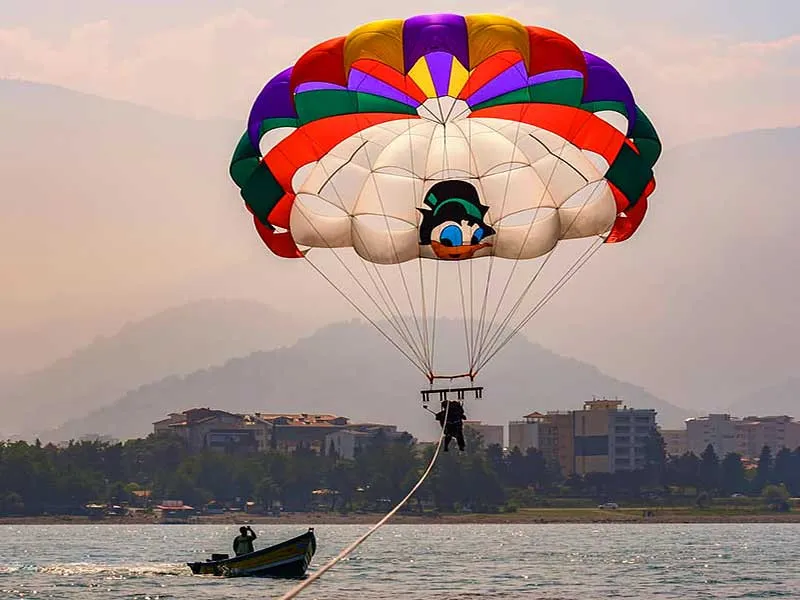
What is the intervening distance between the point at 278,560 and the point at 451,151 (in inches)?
786

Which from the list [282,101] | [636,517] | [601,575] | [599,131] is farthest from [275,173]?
[636,517]

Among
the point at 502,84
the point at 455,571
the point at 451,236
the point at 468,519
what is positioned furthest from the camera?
the point at 468,519

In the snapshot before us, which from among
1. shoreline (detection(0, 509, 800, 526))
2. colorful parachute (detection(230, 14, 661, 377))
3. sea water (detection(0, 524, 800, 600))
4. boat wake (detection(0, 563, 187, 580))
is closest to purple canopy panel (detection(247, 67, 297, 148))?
colorful parachute (detection(230, 14, 661, 377))

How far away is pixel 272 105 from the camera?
3703cm

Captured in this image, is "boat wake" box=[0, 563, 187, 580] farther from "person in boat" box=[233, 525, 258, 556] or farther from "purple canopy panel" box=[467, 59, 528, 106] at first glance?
"purple canopy panel" box=[467, 59, 528, 106]

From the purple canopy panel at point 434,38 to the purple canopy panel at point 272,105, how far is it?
3.34m

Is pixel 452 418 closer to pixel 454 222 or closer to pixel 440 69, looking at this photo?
pixel 454 222

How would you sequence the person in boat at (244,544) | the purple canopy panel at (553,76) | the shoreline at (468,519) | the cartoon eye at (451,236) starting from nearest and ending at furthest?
the purple canopy panel at (553,76) → the cartoon eye at (451,236) → the person in boat at (244,544) → the shoreline at (468,519)

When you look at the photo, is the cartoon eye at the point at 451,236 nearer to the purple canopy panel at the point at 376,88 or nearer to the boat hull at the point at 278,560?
the purple canopy panel at the point at 376,88

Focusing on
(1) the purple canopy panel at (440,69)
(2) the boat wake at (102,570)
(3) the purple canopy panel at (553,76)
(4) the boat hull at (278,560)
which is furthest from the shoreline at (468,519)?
(3) the purple canopy panel at (553,76)

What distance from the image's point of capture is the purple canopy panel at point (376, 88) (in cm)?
3634

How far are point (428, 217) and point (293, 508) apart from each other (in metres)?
160

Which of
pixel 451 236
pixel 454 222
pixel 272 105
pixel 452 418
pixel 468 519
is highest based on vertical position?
pixel 272 105

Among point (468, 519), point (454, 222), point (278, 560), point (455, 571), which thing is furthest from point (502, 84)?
point (468, 519)
